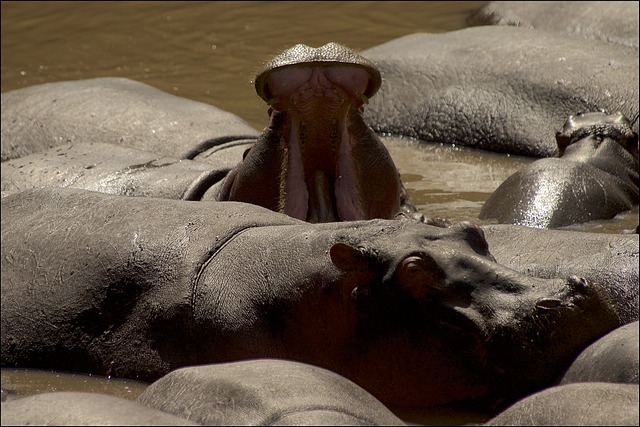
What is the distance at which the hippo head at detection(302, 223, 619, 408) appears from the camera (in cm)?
380

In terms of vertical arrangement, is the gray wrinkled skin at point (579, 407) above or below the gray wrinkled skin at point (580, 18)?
above

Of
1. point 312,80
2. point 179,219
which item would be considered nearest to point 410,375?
point 179,219

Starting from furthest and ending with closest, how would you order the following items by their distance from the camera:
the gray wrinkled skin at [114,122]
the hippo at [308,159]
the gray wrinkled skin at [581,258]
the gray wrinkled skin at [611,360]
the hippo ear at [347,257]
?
the gray wrinkled skin at [114,122] → the hippo at [308,159] → the gray wrinkled skin at [581,258] → the hippo ear at [347,257] → the gray wrinkled skin at [611,360]

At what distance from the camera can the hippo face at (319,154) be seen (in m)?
5.11

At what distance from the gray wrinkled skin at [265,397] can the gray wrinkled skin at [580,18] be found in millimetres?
6339

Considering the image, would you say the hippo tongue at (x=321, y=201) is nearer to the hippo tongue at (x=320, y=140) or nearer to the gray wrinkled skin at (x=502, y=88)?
the hippo tongue at (x=320, y=140)

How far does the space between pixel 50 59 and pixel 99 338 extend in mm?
6890

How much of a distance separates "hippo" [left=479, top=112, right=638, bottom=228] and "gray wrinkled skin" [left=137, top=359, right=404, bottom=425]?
10.3 feet

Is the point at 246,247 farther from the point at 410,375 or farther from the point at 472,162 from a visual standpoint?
the point at 472,162

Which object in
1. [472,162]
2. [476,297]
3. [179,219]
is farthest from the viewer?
[472,162]

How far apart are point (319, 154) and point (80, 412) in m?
2.58

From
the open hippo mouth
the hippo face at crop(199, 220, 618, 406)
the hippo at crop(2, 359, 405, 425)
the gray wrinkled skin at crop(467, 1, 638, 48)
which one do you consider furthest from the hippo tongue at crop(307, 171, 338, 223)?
the gray wrinkled skin at crop(467, 1, 638, 48)

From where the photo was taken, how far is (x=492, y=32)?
9.16m

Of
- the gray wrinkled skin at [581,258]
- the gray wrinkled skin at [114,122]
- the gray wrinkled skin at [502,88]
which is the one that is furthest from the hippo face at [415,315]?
the gray wrinkled skin at [502,88]
